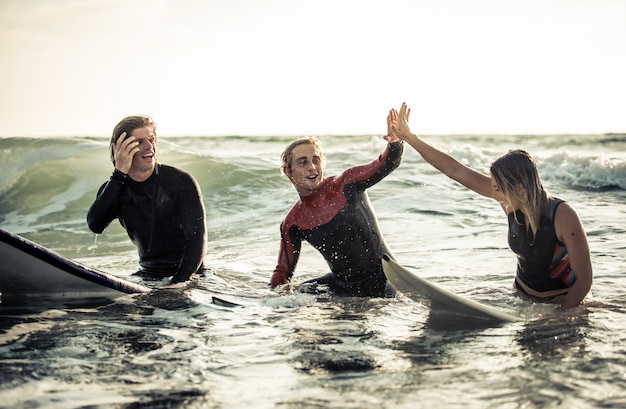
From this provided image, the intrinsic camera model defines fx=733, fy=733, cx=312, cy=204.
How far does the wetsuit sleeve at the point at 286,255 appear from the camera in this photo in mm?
6035

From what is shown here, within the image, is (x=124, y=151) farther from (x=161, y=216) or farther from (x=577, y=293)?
(x=577, y=293)

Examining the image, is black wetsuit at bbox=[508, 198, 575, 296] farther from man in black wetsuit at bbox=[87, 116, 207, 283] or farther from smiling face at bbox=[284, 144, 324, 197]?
man in black wetsuit at bbox=[87, 116, 207, 283]

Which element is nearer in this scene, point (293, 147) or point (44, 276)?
point (44, 276)

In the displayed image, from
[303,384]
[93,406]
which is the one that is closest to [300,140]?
[303,384]

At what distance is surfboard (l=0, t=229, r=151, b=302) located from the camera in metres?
5.21

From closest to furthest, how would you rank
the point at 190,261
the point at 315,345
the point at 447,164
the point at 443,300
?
the point at 315,345 → the point at 443,300 → the point at 447,164 → the point at 190,261

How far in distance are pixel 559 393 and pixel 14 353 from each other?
2910 millimetres

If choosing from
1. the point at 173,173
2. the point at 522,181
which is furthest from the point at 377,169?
the point at 173,173

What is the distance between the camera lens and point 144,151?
589cm

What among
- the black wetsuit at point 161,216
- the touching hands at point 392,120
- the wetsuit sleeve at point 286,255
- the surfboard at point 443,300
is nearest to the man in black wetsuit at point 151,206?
the black wetsuit at point 161,216

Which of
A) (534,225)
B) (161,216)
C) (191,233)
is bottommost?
(191,233)

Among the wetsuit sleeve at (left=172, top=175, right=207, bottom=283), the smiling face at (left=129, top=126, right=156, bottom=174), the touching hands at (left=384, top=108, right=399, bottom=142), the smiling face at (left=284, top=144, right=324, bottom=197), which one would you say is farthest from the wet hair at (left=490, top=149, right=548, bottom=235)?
the smiling face at (left=129, top=126, right=156, bottom=174)

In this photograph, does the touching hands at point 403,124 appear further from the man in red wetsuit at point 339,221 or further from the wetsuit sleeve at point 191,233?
the wetsuit sleeve at point 191,233

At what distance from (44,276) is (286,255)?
188cm
